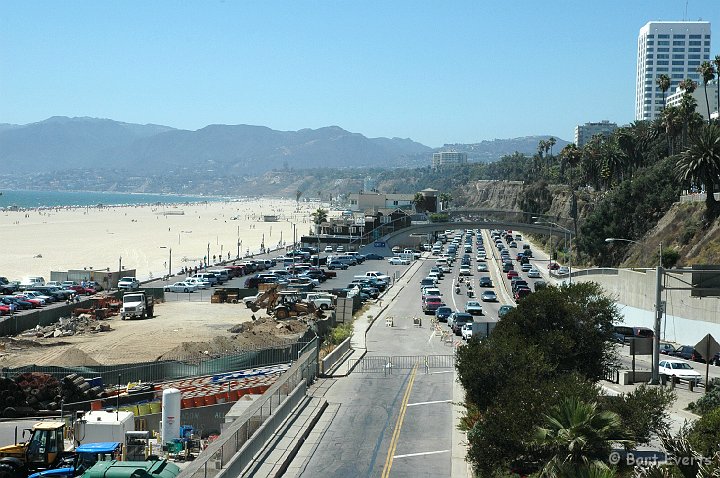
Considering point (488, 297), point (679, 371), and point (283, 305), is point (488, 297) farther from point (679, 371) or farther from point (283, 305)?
point (679, 371)

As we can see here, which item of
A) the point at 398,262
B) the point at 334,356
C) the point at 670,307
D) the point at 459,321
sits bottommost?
the point at 398,262

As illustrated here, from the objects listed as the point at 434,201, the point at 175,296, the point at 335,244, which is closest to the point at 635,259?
the point at 175,296

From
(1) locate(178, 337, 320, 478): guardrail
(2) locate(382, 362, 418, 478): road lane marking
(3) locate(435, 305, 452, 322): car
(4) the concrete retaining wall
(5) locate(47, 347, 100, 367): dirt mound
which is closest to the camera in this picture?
(1) locate(178, 337, 320, 478): guardrail

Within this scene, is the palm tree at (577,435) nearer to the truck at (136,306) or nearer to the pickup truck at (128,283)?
the truck at (136,306)

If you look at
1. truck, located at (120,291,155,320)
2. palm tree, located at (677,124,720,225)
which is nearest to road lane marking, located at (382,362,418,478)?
truck, located at (120,291,155,320)

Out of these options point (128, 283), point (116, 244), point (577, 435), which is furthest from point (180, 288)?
point (116, 244)

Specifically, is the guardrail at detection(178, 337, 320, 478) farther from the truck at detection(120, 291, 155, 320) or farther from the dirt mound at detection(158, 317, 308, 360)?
the truck at detection(120, 291, 155, 320)
